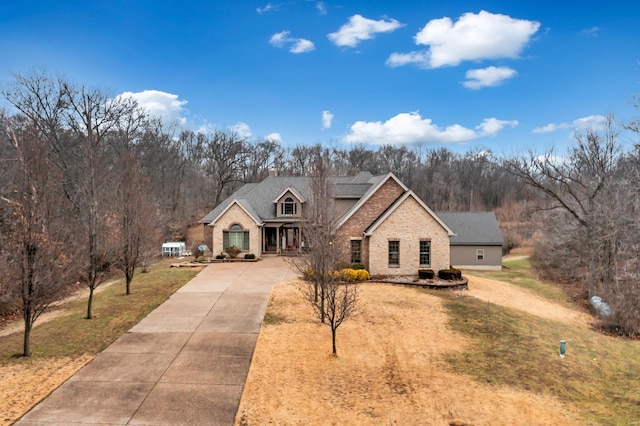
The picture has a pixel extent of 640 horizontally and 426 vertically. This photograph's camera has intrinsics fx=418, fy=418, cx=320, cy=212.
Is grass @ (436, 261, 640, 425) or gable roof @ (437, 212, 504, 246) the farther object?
gable roof @ (437, 212, 504, 246)

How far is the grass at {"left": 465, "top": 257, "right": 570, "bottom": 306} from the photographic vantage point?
2744 cm

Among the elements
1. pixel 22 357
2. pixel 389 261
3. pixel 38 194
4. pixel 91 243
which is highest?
pixel 38 194

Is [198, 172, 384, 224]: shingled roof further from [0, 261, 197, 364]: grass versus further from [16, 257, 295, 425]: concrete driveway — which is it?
[16, 257, 295, 425]: concrete driveway

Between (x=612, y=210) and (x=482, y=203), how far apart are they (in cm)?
5167

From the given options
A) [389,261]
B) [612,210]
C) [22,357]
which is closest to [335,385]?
[22,357]

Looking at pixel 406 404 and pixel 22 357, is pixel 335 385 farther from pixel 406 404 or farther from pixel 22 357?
pixel 22 357

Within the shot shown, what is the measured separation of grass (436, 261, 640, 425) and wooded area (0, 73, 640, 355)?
357 cm

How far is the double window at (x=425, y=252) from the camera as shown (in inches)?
1013

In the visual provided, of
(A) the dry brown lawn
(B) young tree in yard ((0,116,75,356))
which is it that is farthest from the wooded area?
(A) the dry brown lawn

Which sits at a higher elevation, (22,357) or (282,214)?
(282,214)

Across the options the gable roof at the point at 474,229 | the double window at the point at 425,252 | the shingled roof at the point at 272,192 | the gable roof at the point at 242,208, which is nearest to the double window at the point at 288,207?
the shingled roof at the point at 272,192

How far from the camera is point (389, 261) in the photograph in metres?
25.9

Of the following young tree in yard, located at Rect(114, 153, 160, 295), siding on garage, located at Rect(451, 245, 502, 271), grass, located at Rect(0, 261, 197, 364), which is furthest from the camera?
siding on garage, located at Rect(451, 245, 502, 271)

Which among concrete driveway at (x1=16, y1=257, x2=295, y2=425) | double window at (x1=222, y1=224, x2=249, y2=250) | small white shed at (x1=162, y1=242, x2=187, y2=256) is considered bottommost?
concrete driveway at (x1=16, y1=257, x2=295, y2=425)
